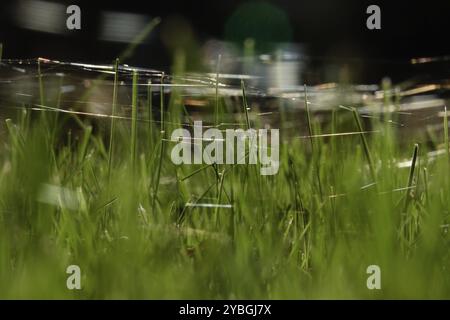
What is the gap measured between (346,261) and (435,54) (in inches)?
95.8

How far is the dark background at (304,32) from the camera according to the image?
302 cm

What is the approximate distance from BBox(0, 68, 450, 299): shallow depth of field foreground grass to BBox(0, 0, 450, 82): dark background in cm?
181

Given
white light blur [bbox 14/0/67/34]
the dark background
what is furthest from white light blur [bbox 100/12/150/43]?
white light blur [bbox 14/0/67/34]

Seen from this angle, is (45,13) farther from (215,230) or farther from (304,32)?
(215,230)

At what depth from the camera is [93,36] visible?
3068 mm

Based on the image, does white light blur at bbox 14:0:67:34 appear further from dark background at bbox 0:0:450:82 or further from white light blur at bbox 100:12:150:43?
dark background at bbox 0:0:450:82

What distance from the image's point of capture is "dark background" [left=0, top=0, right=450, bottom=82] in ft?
9.89

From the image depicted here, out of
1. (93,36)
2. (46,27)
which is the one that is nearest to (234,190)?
(46,27)

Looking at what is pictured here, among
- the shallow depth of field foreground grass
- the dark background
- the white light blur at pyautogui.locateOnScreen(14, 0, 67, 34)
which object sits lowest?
the shallow depth of field foreground grass

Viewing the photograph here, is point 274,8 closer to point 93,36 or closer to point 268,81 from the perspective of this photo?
point 93,36

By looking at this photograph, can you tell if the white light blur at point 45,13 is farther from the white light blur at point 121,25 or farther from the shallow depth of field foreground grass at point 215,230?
the shallow depth of field foreground grass at point 215,230

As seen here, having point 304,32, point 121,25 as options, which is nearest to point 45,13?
point 121,25

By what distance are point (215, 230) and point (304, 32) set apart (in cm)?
226

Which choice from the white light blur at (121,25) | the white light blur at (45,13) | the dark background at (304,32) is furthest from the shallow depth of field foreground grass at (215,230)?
the dark background at (304,32)
